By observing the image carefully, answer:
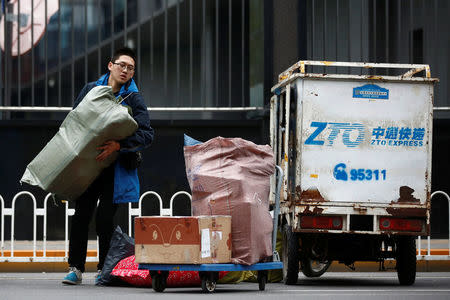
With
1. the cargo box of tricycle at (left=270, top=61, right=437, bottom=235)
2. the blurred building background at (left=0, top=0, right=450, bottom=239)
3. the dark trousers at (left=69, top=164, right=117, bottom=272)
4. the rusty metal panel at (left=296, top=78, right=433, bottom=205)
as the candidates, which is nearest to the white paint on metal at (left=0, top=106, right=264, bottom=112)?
the blurred building background at (left=0, top=0, right=450, bottom=239)

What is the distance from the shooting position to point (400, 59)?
16.6 meters

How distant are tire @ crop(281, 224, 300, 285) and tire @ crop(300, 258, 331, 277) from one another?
0.88 meters

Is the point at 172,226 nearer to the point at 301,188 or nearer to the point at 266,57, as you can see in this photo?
the point at 301,188

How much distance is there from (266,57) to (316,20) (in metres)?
1.04

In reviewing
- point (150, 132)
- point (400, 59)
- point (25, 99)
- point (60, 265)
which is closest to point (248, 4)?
point (400, 59)

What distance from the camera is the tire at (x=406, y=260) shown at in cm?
1109

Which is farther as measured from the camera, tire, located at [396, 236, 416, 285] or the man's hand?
tire, located at [396, 236, 416, 285]

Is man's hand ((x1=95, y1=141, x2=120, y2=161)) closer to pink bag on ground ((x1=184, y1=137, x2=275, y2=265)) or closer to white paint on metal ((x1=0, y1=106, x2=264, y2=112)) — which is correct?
pink bag on ground ((x1=184, y1=137, x2=275, y2=265))

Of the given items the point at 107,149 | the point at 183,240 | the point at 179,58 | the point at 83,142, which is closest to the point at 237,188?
the point at 183,240

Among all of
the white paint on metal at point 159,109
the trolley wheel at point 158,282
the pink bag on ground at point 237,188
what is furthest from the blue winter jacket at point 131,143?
the white paint on metal at point 159,109

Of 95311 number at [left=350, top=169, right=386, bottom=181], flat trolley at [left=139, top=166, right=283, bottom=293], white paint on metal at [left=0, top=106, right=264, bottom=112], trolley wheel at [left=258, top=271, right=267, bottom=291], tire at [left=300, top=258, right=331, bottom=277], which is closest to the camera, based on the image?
flat trolley at [left=139, top=166, right=283, bottom=293]

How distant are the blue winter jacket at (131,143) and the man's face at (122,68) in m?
0.10

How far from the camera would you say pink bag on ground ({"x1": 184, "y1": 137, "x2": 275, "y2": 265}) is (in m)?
9.59

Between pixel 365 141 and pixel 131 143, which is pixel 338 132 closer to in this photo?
pixel 365 141
